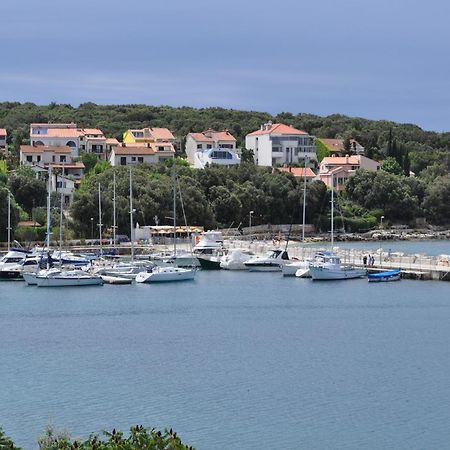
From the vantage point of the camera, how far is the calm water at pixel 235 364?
93.1 ft

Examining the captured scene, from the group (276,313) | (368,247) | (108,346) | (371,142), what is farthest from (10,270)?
(371,142)

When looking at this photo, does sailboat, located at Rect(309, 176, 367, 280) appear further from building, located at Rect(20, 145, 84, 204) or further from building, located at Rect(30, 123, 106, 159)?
building, located at Rect(30, 123, 106, 159)

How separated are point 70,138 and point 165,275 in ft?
147

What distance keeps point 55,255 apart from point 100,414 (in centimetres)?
3488

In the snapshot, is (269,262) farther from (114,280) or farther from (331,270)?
(114,280)

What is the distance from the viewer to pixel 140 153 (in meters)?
99.2

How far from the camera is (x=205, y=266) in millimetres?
68562

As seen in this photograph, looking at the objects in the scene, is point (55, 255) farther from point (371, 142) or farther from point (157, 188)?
point (371, 142)

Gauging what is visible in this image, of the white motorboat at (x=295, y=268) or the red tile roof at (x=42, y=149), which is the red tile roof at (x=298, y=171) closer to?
the red tile roof at (x=42, y=149)

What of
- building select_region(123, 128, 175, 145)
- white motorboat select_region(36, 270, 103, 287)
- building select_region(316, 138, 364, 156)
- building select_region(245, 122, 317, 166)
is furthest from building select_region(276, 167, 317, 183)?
white motorboat select_region(36, 270, 103, 287)

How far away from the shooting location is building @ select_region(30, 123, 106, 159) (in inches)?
3994

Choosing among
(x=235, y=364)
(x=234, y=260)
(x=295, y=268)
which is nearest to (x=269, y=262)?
(x=234, y=260)

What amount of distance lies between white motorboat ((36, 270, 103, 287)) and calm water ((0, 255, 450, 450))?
0.70 meters

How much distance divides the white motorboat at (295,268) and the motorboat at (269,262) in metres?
1.60
